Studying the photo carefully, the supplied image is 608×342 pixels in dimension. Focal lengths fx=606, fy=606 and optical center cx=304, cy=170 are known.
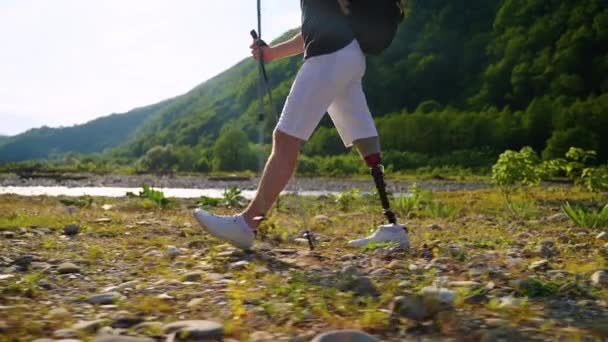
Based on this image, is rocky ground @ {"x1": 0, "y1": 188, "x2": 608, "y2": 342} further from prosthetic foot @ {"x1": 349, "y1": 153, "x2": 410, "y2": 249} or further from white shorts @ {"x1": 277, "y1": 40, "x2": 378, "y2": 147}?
white shorts @ {"x1": 277, "y1": 40, "x2": 378, "y2": 147}

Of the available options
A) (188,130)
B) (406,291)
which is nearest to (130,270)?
(406,291)

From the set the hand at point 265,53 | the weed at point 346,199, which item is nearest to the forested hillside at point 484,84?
the weed at point 346,199

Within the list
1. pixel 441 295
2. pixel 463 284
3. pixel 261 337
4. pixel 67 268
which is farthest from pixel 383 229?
pixel 261 337

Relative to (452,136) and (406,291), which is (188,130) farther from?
(406,291)

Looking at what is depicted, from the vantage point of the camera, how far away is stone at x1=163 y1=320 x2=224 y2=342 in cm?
230

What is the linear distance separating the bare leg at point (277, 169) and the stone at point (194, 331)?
1.97 m

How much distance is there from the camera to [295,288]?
10.2 feet

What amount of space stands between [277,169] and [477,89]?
96.2 metres

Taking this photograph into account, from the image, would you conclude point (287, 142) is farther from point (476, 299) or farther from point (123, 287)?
point (476, 299)

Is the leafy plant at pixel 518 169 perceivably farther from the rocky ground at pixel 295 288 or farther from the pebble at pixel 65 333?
the pebble at pixel 65 333

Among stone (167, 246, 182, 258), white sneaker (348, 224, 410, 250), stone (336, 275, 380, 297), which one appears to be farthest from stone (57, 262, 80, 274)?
white sneaker (348, 224, 410, 250)

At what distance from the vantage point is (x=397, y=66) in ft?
335

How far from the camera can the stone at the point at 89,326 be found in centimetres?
241

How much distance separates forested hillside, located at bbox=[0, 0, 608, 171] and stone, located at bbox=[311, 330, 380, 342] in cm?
4552
